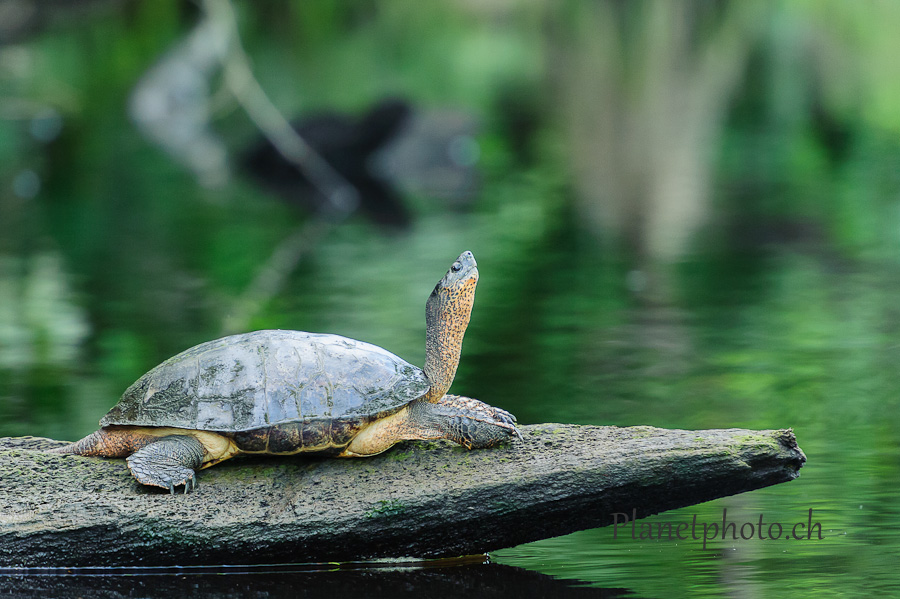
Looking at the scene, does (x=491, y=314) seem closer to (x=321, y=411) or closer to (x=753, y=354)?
(x=753, y=354)

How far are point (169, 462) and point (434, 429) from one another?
0.98 metres

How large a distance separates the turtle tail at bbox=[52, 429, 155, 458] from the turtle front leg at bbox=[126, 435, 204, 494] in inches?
6.1

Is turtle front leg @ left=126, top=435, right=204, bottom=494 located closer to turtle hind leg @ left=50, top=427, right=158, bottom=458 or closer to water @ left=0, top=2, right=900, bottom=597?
turtle hind leg @ left=50, top=427, right=158, bottom=458

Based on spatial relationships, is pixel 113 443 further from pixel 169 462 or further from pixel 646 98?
pixel 646 98

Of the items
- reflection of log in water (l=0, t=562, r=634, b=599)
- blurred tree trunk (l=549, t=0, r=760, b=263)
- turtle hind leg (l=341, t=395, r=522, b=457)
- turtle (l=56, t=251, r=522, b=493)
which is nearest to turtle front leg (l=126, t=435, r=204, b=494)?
turtle (l=56, t=251, r=522, b=493)

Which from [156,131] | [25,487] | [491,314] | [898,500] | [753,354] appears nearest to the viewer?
[25,487]

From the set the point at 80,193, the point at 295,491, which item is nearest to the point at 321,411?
the point at 295,491

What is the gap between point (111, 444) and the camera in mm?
4344

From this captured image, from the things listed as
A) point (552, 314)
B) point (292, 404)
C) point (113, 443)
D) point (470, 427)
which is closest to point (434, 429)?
point (470, 427)

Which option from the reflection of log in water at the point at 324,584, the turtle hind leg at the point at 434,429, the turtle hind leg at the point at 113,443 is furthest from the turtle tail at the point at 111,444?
the turtle hind leg at the point at 434,429

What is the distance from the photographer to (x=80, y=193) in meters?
17.4

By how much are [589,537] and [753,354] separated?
3719mm

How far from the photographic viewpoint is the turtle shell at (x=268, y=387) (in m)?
4.07

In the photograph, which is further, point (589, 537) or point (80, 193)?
point (80, 193)
